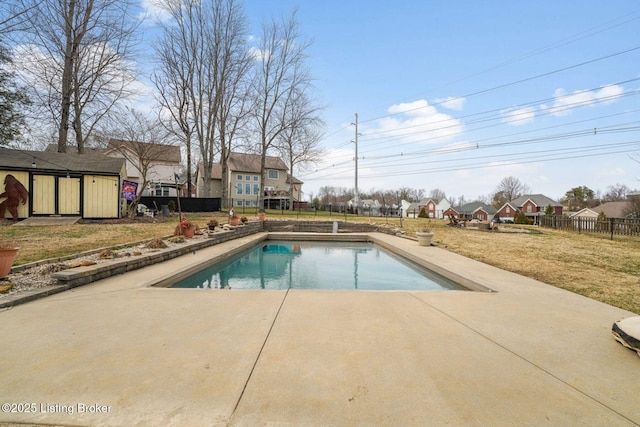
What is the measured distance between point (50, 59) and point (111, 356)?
1942 centimetres

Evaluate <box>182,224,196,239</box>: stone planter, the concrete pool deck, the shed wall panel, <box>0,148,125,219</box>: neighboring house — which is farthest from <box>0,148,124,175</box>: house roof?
the concrete pool deck

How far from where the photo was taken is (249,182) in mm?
38125

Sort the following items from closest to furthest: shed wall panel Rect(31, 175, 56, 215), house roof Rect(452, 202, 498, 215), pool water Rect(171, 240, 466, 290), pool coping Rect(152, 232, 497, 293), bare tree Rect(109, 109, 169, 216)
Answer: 1. pool coping Rect(152, 232, 497, 293)
2. pool water Rect(171, 240, 466, 290)
3. shed wall panel Rect(31, 175, 56, 215)
4. bare tree Rect(109, 109, 169, 216)
5. house roof Rect(452, 202, 498, 215)

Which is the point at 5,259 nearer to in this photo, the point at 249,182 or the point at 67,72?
the point at 67,72

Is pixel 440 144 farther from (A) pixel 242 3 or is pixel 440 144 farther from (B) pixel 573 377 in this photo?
(B) pixel 573 377

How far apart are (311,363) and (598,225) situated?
20.0m

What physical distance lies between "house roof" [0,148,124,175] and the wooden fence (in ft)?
79.6

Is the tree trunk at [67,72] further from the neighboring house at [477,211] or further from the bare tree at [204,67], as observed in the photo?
the neighboring house at [477,211]

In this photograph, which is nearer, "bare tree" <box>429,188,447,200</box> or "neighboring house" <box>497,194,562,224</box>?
"neighboring house" <box>497,194,562,224</box>

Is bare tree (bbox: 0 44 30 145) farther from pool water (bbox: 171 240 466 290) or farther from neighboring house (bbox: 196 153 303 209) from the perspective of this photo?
neighboring house (bbox: 196 153 303 209)

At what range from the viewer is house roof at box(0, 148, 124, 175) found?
12.5 metres

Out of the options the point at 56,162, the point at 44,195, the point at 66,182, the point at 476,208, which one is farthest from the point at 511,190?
the point at 44,195

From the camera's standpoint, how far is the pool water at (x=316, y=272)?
653cm

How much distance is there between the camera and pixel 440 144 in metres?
25.6
